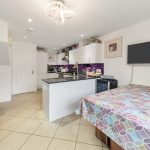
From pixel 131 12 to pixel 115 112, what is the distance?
2.16 metres

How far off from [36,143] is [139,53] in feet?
9.31

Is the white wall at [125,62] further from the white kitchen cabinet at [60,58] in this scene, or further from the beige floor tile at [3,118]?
the beige floor tile at [3,118]

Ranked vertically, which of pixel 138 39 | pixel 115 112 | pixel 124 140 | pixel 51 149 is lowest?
pixel 51 149

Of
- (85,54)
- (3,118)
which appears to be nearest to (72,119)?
(3,118)

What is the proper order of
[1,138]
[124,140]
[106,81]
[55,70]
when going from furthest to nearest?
1. [55,70]
2. [106,81]
3. [1,138]
4. [124,140]

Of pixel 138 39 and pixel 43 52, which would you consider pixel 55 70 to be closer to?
pixel 43 52

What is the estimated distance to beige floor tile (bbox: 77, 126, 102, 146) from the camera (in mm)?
1839

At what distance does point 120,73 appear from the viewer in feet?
10.8

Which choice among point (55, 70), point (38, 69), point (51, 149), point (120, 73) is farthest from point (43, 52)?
point (51, 149)

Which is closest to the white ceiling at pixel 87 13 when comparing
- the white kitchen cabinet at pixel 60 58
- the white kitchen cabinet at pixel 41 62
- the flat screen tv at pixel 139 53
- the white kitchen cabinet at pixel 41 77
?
the flat screen tv at pixel 139 53

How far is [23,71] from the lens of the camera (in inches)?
195

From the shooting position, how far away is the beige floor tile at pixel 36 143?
1.68m

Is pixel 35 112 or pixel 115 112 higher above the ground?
pixel 115 112

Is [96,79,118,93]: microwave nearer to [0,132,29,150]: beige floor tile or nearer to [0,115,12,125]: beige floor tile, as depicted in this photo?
[0,132,29,150]: beige floor tile
